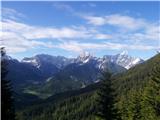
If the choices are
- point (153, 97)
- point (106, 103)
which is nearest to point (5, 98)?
point (106, 103)

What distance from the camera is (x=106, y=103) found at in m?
35.8

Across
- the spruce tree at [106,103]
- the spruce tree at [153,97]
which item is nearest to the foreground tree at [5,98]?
the spruce tree at [106,103]

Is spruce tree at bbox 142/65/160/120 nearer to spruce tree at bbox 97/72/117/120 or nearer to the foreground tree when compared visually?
spruce tree at bbox 97/72/117/120

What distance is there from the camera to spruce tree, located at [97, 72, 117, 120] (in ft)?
117

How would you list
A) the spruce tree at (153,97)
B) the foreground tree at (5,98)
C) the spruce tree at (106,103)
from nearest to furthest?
the foreground tree at (5,98) < the spruce tree at (106,103) < the spruce tree at (153,97)

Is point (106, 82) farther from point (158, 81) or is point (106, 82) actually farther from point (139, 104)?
point (139, 104)

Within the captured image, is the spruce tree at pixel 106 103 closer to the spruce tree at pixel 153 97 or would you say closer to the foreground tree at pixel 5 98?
the spruce tree at pixel 153 97

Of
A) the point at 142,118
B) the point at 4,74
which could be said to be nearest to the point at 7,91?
the point at 4,74

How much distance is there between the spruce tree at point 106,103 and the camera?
35719mm

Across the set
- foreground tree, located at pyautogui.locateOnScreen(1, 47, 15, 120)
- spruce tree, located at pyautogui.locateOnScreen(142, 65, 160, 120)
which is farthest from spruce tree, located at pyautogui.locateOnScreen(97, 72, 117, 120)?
foreground tree, located at pyautogui.locateOnScreen(1, 47, 15, 120)

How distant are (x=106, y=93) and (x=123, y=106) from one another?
77.0ft

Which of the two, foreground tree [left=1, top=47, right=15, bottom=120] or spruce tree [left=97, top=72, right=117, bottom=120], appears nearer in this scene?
foreground tree [left=1, top=47, right=15, bottom=120]

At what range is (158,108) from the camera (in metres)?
41.5

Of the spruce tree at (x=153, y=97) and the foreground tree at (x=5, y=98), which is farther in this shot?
the spruce tree at (x=153, y=97)
